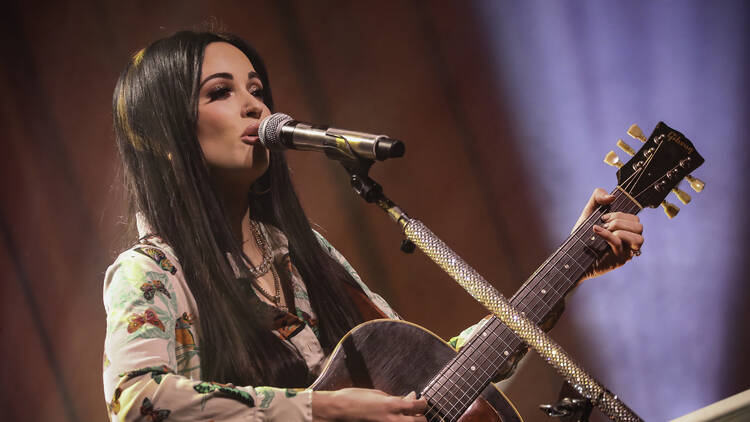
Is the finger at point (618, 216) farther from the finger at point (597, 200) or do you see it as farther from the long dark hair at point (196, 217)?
the long dark hair at point (196, 217)

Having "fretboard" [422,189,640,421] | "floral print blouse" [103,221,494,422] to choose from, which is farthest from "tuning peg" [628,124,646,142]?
"floral print blouse" [103,221,494,422]

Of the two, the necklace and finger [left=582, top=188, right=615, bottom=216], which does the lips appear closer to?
the necklace

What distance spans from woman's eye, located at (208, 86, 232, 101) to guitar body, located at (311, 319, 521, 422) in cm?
64

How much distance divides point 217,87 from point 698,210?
1861 millimetres

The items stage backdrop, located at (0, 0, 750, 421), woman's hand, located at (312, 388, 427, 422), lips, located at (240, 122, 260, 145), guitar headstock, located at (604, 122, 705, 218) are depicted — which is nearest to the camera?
woman's hand, located at (312, 388, 427, 422)

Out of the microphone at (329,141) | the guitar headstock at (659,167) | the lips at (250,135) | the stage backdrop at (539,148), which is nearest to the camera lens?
the microphone at (329,141)

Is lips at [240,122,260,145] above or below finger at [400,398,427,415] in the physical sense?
above

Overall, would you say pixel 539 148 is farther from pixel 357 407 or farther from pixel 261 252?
pixel 357 407

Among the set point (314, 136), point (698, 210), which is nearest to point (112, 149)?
point (314, 136)

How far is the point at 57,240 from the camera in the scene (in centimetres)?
165

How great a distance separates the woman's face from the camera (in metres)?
1.32

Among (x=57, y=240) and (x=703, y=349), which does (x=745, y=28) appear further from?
(x=57, y=240)

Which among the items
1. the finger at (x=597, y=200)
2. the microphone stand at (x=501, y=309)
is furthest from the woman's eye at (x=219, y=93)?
the finger at (x=597, y=200)

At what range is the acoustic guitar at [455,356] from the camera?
46.1 inches
